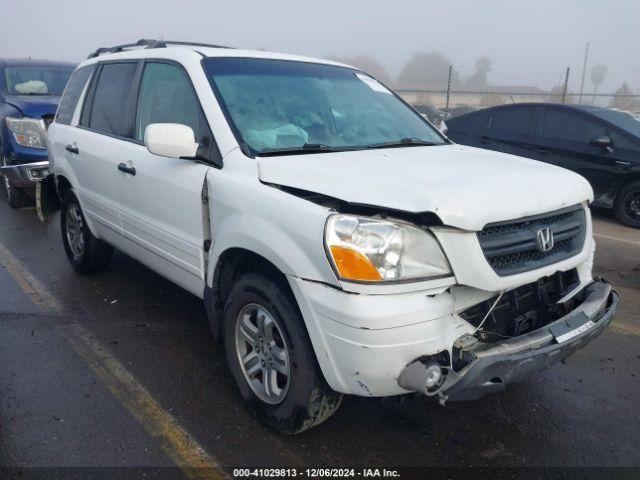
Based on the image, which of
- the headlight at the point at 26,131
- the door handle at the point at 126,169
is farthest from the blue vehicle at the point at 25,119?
the door handle at the point at 126,169

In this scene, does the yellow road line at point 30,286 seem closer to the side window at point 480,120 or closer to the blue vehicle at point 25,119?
the blue vehicle at point 25,119

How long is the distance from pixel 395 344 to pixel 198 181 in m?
1.52

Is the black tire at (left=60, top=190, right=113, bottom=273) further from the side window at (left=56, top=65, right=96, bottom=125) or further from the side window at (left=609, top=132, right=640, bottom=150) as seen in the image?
the side window at (left=609, top=132, right=640, bottom=150)

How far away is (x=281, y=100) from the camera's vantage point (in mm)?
3352

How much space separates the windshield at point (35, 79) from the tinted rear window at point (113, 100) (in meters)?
5.17

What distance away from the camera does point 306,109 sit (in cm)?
338

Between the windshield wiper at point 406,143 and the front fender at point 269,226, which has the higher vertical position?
the windshield wiper at point 406,143

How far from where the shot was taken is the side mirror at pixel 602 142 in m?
7.56

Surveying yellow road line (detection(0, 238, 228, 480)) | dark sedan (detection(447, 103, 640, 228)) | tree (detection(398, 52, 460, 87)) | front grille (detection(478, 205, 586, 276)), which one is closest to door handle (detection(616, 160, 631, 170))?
dark sedan (detection(447, 103, 640, 228))

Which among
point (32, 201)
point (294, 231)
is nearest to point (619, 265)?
point (294, 231)

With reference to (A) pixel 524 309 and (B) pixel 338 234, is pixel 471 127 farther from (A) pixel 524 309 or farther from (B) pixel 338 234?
(B) pixel 338 234

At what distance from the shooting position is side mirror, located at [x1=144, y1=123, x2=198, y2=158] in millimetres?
2953

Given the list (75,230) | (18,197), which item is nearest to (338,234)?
(75,230)

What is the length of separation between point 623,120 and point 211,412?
24.5 ft
